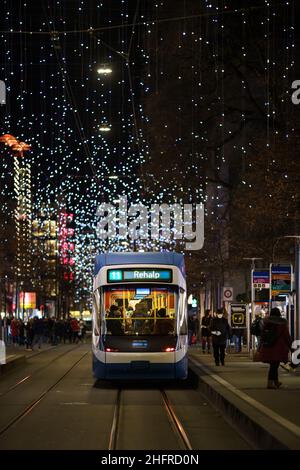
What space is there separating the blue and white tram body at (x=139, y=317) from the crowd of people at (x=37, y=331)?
27.7 metres

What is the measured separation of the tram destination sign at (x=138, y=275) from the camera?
26891 mm

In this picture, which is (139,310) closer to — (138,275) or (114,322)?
(114,322)

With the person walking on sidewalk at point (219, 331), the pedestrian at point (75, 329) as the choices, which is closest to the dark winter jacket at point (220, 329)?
the person walking on sidewalk at point (219, 331)

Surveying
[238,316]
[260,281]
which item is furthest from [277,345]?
[238,316]

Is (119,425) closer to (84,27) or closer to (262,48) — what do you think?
(84,27)

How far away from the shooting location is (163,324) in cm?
2678

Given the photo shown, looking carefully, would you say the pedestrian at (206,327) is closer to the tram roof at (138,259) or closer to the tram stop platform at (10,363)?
the tram stop platform at (10,363)

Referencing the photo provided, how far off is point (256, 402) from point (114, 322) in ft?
27.7

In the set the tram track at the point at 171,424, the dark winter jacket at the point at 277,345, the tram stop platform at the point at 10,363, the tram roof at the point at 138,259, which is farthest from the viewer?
the tram stop platform at the point at 10,363

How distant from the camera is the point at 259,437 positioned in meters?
14.5

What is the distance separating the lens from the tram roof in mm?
27078

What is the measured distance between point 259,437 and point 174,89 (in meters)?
28.2

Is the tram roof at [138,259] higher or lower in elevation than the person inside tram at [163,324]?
higher

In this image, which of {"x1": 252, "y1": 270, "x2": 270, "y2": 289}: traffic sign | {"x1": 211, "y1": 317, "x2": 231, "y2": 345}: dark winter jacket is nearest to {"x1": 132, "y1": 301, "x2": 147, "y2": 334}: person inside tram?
{"x1": 211, "y1": 317, "x2": 231, "y2": 345}: dark winter jacket
